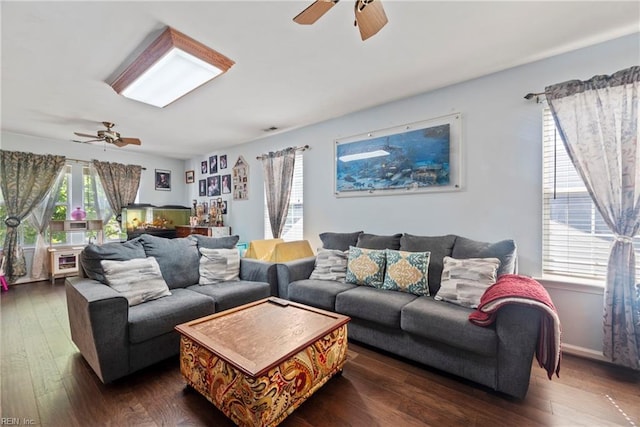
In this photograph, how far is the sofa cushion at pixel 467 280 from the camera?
203 centimetres

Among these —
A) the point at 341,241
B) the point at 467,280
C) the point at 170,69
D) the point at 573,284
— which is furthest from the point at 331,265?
the point at 170,69

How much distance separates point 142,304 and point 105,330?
377 mm

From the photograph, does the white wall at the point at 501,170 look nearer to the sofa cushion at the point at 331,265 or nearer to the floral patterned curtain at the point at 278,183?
the sofa cushion at the point at 331,265

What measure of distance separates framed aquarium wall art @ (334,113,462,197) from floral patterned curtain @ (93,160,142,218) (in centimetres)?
442

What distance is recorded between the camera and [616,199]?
6.52 ft

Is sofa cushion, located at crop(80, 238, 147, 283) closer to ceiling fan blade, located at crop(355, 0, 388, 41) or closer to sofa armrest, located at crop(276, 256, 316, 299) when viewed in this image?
sofa armrest, located at crop(276, 256, 316, 299)

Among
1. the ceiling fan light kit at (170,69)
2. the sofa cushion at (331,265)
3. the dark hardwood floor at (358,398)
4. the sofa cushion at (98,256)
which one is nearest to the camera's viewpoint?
the dark hardwood floor at (358,398)

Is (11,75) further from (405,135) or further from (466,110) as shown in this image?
(466,110)

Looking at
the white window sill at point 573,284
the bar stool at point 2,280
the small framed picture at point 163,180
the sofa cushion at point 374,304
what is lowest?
the bar stool at point 2,280

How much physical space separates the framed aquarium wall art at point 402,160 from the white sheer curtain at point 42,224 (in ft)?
16.1

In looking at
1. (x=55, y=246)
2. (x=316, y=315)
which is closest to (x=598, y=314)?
(x=316, y=315)

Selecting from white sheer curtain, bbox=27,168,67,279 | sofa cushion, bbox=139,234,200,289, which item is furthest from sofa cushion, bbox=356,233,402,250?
white sheer curtain, bbox=27,168,67,279

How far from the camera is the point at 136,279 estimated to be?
2186mm

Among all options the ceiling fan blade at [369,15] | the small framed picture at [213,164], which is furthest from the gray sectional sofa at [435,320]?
the small framed picture at [213,164]
